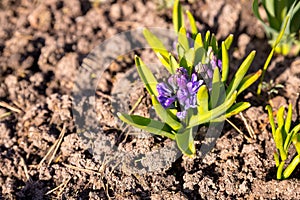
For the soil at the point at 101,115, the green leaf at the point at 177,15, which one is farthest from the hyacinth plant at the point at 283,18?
the green leaf at the point at 177,15

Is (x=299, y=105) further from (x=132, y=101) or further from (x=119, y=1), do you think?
(x=119, y=1)

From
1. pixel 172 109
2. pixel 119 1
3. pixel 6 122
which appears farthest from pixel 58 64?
pixel 172 109

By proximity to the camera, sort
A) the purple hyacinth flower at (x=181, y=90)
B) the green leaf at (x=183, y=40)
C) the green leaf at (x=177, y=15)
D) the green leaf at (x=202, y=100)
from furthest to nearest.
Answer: the green leaf at (x=177, y=15), the green leaf at (x=183, y=40), the purple hyacinth flower at (x=181, y=90), the green leaf at (x=202, y=100)

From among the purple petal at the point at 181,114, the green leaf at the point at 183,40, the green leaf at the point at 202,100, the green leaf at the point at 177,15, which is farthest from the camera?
the green leaf at the point at 177,15

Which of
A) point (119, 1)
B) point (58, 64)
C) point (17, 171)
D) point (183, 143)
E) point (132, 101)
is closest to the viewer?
point (183, 143)

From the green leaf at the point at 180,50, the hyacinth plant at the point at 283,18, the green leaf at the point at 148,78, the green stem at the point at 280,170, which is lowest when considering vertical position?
the green stem at the point at 280,170

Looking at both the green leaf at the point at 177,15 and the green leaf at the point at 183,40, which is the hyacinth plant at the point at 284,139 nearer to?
the green leaf at the point at 183,40
